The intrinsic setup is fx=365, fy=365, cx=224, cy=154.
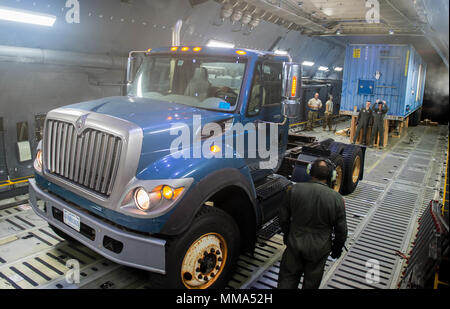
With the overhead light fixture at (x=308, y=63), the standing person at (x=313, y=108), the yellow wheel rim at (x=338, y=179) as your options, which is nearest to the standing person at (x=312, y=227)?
the yellow wheel rim at (x=338, y=179)

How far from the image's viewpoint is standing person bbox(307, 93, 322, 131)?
52.1ft

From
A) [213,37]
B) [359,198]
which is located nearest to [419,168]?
[359,198]

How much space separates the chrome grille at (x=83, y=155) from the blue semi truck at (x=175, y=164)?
0.01 m

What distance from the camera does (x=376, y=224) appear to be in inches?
240

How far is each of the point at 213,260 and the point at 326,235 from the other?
1.16 meters

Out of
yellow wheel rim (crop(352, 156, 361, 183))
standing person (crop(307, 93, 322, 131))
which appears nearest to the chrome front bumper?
yellow wheel rim (crop(352, 156, 361, 183))

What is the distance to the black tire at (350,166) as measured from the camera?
7383 millimetres

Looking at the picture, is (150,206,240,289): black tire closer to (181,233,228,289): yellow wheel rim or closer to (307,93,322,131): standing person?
(181,233,228,289): yellow wheel rim

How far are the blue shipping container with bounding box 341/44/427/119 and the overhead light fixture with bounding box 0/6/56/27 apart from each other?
1056 centimetres

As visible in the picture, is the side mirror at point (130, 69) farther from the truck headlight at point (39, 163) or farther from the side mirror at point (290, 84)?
the side mirror at point (290, 84)

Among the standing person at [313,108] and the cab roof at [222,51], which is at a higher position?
the cab roof at [222,51]

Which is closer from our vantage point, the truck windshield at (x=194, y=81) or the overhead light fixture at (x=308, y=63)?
the truck windshield at (x=194, y=81)

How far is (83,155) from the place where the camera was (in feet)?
12.0

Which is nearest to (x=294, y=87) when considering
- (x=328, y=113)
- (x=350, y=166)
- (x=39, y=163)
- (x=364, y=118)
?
(x=39, y=163)
